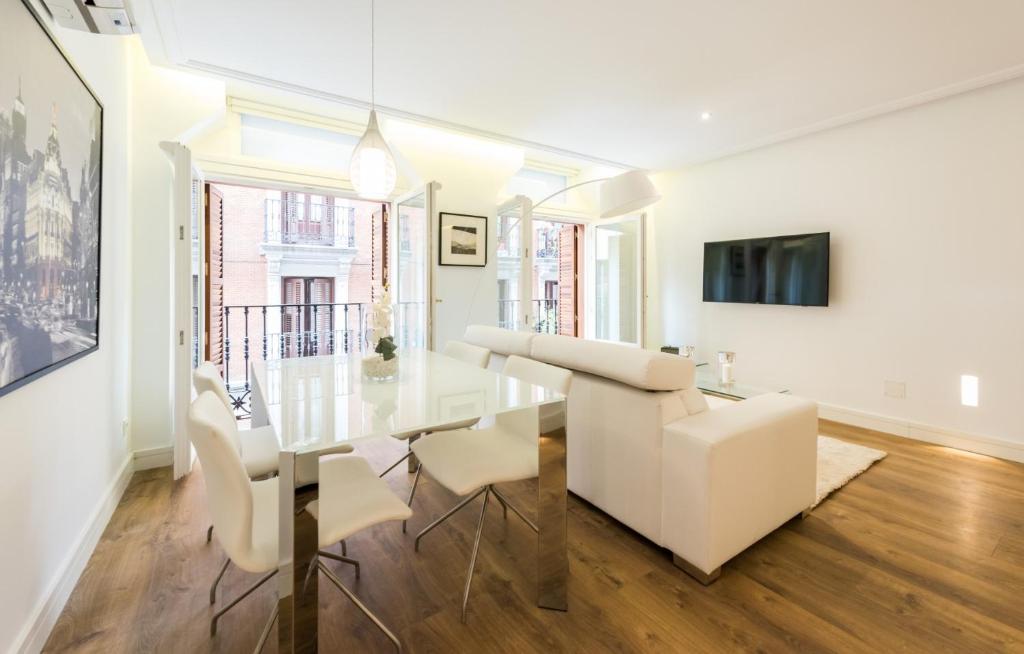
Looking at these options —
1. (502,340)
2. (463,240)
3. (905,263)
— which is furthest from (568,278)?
(502,340)

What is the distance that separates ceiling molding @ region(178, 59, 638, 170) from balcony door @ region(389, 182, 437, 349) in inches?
25.3

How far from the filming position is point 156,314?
2.99m

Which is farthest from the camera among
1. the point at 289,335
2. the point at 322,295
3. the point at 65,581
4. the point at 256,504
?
the point at 322,295

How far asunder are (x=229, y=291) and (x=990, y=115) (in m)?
11.1

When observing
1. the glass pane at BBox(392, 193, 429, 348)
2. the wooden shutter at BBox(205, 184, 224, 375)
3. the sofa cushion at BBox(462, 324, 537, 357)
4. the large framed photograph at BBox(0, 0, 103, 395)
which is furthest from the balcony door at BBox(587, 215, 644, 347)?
the large framed photograph at BBox(0, 0, 103, 395)

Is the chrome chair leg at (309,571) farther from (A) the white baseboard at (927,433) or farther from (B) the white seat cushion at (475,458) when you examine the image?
(A) the white baseboard at (927,433)

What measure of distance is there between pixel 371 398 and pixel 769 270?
4.12m

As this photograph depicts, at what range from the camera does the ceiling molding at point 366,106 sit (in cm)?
298

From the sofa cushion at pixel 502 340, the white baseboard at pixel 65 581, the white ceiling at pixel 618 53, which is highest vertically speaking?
the white ceiling at pixel 618 53

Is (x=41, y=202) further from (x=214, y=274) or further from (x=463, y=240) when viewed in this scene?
(x=463, y=240)

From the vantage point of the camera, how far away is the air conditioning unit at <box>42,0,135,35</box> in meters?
1.39

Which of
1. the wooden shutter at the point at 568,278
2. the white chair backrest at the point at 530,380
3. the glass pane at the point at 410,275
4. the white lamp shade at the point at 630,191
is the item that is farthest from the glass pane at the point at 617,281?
the white chair backrest at the point at 530,380

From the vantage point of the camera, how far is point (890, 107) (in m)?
3.51

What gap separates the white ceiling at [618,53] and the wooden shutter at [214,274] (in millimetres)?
1306
